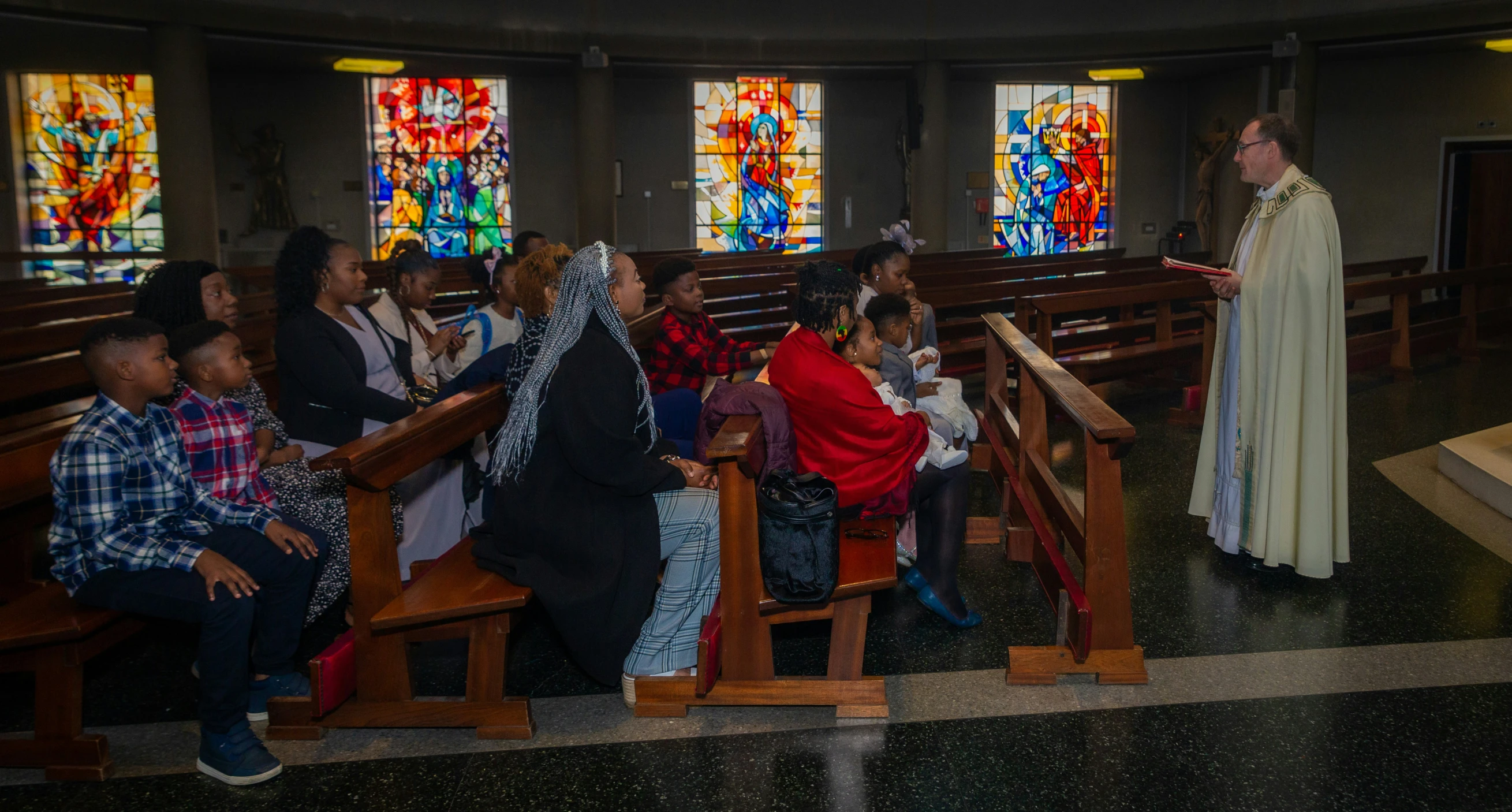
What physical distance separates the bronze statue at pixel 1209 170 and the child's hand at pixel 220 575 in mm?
15330

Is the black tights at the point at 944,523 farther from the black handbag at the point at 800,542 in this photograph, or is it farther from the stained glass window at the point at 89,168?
the stained glass window at the point at 89,168

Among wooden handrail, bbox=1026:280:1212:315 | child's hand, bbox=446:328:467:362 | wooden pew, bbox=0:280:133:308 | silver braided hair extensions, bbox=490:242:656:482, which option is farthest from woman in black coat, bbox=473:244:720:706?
wooden pew, bbox=0:280:133:308

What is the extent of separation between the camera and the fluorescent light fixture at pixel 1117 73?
48.4 feet

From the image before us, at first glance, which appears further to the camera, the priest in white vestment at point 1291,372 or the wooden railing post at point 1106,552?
the priest in white vestment at point 1291,372

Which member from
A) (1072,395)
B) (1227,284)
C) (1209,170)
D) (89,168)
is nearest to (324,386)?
(1072,395)

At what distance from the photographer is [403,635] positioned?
2807 millimetres

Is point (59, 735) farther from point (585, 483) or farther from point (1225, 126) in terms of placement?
point (1225, 126)

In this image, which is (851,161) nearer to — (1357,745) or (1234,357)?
(1234,357)

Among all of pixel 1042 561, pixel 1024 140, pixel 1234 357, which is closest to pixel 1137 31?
pixel 1024 140

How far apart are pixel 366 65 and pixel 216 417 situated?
37.4 feet

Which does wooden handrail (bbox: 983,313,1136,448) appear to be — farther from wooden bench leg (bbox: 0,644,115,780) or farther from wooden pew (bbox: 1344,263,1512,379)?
wooden pew (bbox: 1344,263,1512,379)

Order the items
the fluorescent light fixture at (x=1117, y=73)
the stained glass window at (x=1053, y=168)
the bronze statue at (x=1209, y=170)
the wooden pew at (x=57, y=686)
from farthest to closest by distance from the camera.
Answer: the stained glass window at (x=1053, y=168), the bronze statue at (x=1209, y=170), the fluorescent light fixture at (x=1117, y=73), the wooden pew at (x=57, y=686)

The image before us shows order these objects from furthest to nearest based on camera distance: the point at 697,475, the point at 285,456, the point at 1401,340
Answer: the point at 1401,340, the point at 285,456, the point at 697,475

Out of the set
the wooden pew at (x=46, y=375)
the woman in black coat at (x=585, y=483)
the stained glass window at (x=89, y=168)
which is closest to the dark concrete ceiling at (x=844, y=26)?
the stained glass window at (x=89, y=168)
